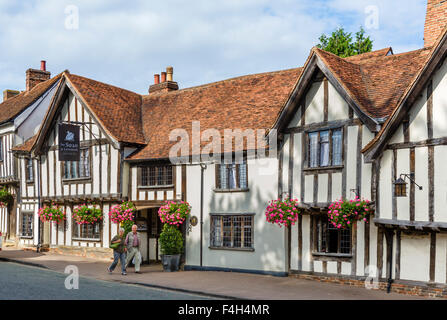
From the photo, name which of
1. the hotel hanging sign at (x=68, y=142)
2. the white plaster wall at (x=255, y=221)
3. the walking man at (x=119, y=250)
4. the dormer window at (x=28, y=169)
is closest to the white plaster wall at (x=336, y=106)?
the white plaster wall at (x=255, y=221)

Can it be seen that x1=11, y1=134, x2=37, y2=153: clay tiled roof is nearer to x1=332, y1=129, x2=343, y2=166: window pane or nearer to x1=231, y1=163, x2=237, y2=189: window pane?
x1=231, y1=163, x2=237, y2=189: window pane

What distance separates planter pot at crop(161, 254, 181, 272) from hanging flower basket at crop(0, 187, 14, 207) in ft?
42.3

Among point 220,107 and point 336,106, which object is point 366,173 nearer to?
point 336,106

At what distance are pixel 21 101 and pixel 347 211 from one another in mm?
21741

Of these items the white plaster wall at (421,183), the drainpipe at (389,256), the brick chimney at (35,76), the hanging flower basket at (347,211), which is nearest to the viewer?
the white plaster wall at (421,183)

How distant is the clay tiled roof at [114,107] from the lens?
22891 millimetres

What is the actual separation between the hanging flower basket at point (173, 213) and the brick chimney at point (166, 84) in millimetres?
9565

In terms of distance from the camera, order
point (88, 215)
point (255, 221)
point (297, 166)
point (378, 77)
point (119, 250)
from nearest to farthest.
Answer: point (297, 166) → point (378, 77) → point (119, 250) → point (255, 221) → point (88, 215)

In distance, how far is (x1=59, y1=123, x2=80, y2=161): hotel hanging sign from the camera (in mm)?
21953

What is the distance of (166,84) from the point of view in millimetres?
27828

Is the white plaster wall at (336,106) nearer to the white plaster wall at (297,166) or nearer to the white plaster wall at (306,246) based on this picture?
the white plaster wall at (297,166)

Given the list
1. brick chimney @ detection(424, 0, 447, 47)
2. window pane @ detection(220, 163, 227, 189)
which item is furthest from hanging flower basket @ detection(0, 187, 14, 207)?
brick chimney @ detection(424, 0, 447, 47)

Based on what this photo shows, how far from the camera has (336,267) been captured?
1628cm

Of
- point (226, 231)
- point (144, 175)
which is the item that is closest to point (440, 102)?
point (226, 231)
